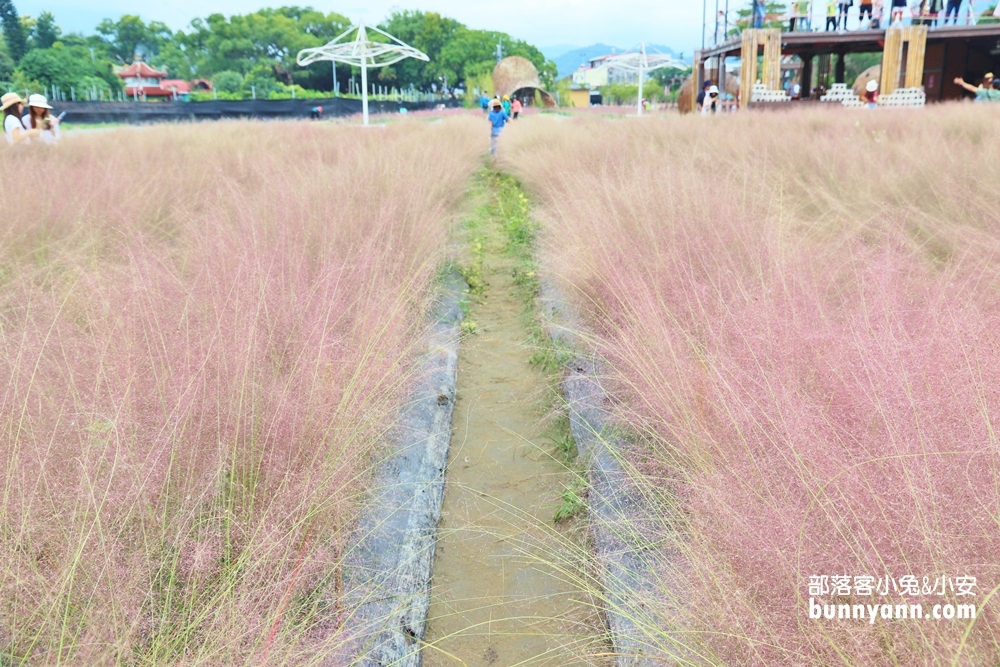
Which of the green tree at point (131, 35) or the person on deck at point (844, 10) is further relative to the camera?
the green tree at point (131, 35)

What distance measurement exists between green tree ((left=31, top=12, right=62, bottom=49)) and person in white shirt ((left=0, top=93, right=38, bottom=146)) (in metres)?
68.4

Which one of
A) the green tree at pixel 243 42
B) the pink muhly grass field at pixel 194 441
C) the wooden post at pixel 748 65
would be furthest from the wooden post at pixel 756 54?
the green tree at pixel 243 42

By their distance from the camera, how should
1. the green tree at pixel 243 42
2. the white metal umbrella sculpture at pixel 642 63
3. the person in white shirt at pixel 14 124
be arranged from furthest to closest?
the green tree at pixel 243 42 → the white metal umbrella sculpture at pixel 642 63 → the person in white shirt at pixel 14 124

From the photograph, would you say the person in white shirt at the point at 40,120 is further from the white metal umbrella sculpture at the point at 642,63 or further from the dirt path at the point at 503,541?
the white metal umbrella sculpture at the point at 642,63

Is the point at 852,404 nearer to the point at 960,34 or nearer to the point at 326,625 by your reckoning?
the point at 326,625

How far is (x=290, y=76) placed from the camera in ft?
199

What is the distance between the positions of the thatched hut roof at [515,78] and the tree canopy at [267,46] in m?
8.23

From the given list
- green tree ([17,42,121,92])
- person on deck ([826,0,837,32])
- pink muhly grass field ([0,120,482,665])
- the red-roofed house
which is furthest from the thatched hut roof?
pink muhly grass field ([0,120,482,665])

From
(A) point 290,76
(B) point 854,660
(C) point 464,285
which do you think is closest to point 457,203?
(C) point 464,285

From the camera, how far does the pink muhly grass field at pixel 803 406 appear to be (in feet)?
4.86

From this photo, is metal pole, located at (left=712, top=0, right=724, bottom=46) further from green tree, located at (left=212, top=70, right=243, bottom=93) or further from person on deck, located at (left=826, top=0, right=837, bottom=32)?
green tree, located at (left=212, top=70, right=243, bottom=93)

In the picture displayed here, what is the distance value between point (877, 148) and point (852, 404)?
6.55 metres

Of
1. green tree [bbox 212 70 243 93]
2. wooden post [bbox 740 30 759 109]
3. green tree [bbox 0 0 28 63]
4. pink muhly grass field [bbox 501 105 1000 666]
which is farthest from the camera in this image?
green tree [bbox 212 70 243 93]

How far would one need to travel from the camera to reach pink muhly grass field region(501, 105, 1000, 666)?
148 centimetres
